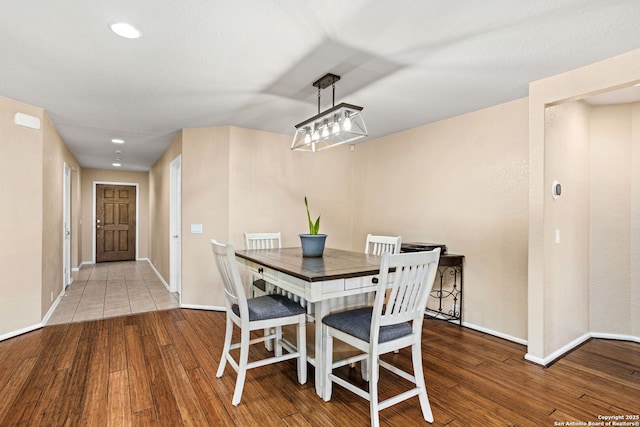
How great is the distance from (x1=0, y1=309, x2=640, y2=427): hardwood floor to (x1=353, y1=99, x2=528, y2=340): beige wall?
474mm

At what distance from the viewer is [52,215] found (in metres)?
3.99

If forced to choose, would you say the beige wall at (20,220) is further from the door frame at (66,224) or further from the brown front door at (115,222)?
the brown front door at (115,222)

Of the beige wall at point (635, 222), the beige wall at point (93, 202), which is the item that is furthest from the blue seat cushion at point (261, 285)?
the beige wall at point (93, 202)

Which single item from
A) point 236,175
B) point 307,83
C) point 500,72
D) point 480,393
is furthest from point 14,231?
point 500,72

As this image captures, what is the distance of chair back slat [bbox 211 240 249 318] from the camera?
2070mm

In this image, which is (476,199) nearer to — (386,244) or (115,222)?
(386,244)

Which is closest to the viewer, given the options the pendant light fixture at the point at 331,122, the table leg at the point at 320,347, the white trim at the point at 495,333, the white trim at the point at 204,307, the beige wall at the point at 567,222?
the table leg at the point at 320,347

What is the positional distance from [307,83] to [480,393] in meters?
2.64

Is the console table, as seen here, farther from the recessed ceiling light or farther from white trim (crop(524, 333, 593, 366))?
the recessed ceiling light

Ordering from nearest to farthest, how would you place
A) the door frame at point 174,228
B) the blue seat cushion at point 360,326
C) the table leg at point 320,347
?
the blue seat cushion at point 360,326 → the table leg at point 320,347 → the door frame at point 174,228

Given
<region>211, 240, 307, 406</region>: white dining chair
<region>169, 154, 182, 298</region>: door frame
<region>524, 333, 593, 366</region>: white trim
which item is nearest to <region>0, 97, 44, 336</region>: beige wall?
<region>169, 154, 182, 298</region>: door frame

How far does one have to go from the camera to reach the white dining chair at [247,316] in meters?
2.09

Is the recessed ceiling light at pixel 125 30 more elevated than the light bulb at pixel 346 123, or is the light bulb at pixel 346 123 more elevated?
the recessed ceiling light at pixel 125 30

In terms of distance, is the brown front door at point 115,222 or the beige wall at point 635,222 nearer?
the beige wall at point 635,222
